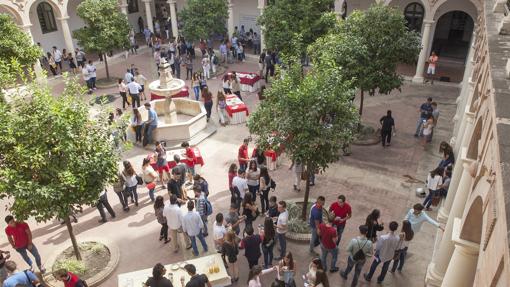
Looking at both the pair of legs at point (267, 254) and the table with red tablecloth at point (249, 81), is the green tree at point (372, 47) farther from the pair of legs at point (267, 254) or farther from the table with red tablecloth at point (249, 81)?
the pair of legs at point (267, 254)

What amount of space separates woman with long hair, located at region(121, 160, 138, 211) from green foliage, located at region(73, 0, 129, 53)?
34.2 ft

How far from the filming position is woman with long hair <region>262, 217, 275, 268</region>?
312 inches

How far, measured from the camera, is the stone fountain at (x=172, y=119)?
45.0 ft

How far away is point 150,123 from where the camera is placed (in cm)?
1341

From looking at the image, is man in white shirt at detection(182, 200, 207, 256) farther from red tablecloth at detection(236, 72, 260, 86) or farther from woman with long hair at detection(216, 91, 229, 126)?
red tablecloth at detection(236, 72, 260, 86)

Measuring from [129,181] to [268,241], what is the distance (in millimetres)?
A: 4140

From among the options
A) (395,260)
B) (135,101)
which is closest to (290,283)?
(395,260)

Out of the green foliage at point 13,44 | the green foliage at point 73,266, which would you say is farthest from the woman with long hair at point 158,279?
the green foliage at point 13,44

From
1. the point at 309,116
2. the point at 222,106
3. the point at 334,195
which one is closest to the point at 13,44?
the point at 222,106

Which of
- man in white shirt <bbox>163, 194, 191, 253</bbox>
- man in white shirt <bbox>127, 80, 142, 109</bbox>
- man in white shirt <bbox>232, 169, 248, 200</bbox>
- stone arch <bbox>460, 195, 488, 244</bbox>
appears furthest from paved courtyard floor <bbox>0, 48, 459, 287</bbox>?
man in white shirt <bbox>127, 80, 142, 109</bbox>

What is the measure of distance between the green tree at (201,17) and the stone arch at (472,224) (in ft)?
56.2

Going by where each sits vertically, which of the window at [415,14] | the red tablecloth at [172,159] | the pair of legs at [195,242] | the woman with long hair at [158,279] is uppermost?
the window at [415,14]

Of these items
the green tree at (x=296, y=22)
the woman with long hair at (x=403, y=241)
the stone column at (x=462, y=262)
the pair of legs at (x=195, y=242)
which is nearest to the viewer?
the stone column at (x=462, y=262)

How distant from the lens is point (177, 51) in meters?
22.9
